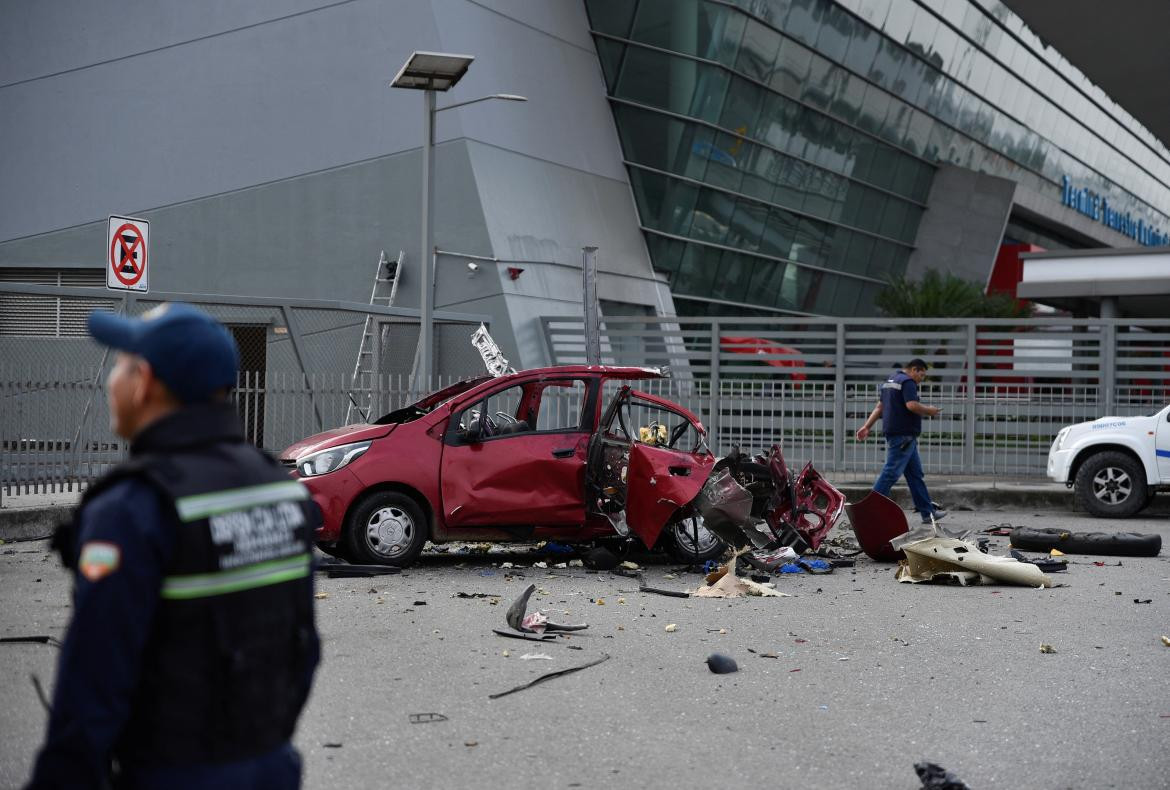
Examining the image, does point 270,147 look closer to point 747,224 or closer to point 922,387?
point 747,224

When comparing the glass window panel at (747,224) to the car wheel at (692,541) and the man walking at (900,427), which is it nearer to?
the man walking at (900,427)

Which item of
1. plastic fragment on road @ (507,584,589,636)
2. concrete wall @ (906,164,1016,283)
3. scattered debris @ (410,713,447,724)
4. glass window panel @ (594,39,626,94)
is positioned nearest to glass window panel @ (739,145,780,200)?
glass window panel @ (594,39,626,94)

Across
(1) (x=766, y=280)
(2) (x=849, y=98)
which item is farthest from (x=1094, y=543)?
(2) (x=849, y=98)

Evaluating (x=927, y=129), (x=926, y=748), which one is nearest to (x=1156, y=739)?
(x=926, y=748)

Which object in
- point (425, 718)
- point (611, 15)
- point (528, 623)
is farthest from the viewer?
point (611, 15)

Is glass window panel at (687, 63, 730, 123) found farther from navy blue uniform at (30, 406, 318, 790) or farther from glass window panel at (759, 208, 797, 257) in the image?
navy blue uniform at (30, 406, 318, 790)

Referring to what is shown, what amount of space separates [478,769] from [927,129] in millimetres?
38690

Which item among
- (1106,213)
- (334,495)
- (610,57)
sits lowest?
(334,495)

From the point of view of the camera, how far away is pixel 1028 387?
2084 cm

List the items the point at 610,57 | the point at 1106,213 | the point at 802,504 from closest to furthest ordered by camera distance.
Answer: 1. the point at 802,504
2. the point at 610,57
3. the point at 1106,213

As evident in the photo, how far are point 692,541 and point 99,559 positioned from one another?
9.06m

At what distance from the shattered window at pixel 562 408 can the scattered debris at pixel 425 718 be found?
17.1 ft

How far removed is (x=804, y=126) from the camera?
3434cm

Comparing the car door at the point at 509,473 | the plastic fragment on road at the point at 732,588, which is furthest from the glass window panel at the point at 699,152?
the plastic fragment on road at the point at 732,588
